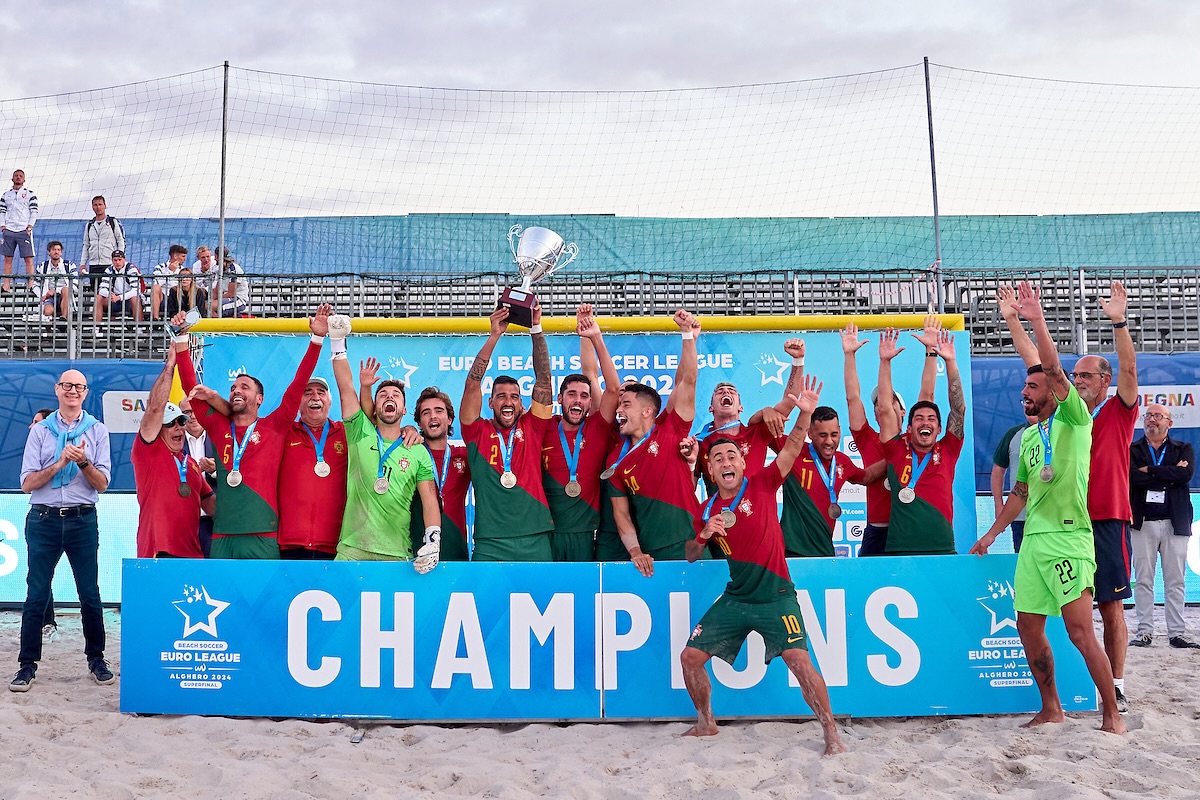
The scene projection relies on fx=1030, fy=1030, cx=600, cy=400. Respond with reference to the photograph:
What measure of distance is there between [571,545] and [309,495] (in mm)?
1531

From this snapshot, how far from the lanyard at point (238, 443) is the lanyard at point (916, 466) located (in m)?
3.78

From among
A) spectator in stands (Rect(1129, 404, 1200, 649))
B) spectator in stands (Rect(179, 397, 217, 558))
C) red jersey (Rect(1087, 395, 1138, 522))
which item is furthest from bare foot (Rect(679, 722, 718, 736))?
spectator in stands (Rect(1129, 404, 1200, 649))

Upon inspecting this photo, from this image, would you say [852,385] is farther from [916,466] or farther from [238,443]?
[238,443]

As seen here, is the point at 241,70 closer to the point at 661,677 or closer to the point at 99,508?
the point at 99,508

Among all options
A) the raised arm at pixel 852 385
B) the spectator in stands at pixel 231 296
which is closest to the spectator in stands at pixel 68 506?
the spectator in stands at pixel 231 296

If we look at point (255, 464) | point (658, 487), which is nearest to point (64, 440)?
point (255, 464)

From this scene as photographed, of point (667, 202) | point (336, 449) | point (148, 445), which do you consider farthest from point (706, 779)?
point (667, 202)

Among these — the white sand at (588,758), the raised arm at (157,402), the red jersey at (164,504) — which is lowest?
the white sand at (588,758)

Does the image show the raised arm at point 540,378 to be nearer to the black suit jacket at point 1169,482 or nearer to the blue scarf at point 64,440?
the blue scarf at point 64,440

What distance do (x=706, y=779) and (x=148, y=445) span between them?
4.01m

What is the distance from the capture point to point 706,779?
4.54 m

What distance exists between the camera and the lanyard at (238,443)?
5.86m

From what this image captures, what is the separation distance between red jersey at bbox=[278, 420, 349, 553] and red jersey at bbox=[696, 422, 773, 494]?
6.87 feet

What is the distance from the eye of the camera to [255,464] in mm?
5863
